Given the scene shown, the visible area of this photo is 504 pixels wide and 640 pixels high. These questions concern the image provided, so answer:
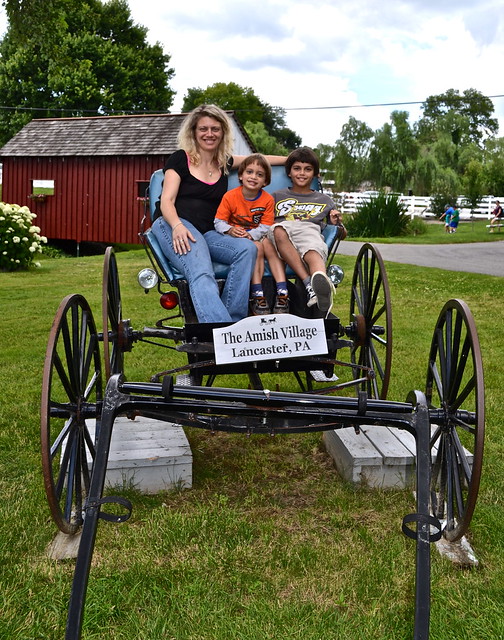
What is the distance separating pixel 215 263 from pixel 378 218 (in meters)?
19.4

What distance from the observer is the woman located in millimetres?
3648

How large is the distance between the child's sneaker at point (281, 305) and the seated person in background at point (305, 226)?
0.14 m

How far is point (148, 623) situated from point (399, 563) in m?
1.08

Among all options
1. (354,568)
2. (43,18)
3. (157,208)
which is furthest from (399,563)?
(43,18)

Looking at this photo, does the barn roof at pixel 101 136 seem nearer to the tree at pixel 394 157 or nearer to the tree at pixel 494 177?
the tree at pixel 394 157

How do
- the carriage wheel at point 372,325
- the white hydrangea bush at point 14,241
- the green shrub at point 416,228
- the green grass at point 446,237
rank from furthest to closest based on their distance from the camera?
the green shrub at point 416,228 < the green grass at point 446,237 < the white hydrangea bush at point 14,241 < the carriage wheel at point 372,325

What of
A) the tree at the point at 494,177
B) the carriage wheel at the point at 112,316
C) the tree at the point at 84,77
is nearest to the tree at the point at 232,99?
the tree at the point at 84,77

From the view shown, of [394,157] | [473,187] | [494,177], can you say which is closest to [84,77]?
[394,157]

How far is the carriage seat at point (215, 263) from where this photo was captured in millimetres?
4008

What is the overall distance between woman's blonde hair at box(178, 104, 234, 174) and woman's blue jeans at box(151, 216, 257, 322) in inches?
21.5

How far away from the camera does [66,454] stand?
2.70m

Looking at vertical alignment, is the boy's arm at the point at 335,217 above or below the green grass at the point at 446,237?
above

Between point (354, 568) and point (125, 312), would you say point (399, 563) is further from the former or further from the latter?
point (125, 312)

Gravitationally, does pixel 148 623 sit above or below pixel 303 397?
below
